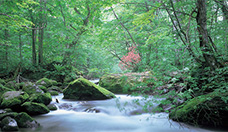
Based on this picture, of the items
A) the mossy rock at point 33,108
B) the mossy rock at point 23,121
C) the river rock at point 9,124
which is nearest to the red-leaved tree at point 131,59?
the mossy rock at point 33,108

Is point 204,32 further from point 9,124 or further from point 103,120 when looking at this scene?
point 9,124

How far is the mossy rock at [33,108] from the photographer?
167 inches

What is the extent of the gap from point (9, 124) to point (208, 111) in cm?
406

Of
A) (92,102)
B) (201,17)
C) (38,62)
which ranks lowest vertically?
(92,102)

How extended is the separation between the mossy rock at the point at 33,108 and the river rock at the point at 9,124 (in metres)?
1.05

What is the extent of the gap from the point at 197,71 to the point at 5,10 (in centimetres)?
1108

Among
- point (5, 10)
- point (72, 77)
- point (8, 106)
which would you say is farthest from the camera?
point (72, 77)

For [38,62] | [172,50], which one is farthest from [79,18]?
[172,50]

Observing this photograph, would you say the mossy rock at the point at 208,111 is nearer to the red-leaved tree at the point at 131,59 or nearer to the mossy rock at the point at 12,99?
the mossy rock at the point at 12,99

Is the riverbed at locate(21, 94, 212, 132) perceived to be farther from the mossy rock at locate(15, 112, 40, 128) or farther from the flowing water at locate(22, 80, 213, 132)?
the mossy rock at locate(15, 112, 40, 128)

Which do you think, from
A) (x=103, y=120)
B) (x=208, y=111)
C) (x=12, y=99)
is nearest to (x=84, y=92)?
(x=103, y=120)

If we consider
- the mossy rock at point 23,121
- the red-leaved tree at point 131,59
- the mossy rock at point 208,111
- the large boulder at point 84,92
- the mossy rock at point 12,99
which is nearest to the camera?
the mossy rock at point 208,111

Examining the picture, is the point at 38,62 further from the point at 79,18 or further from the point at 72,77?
the point at 79,18

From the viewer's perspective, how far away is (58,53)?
Answer: 11461 mm
